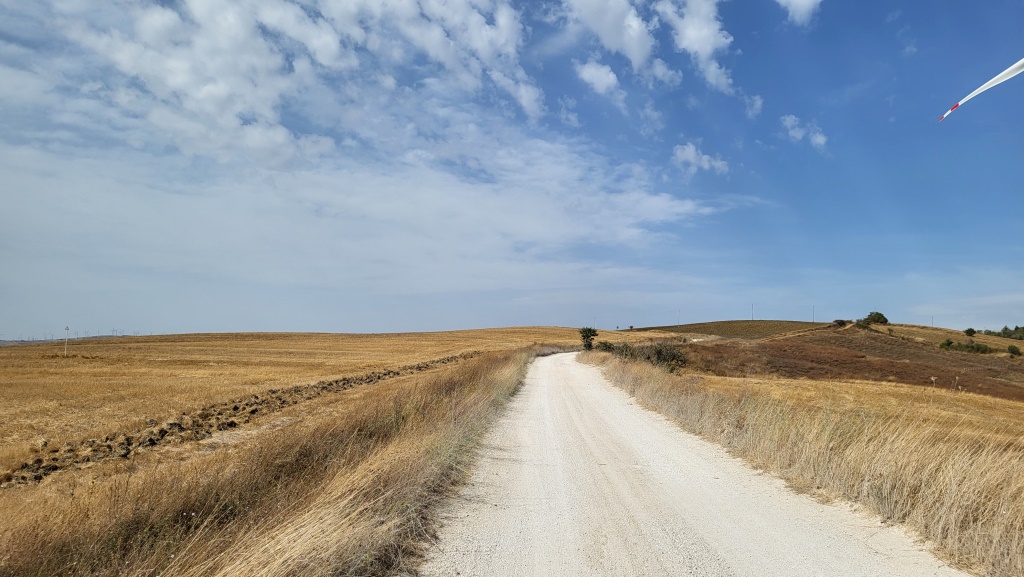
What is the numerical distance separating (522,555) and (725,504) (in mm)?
3263

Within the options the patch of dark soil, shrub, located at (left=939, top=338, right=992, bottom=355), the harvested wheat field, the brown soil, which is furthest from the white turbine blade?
shrub, located at (left=939, top=338, right=992, bottom=355)

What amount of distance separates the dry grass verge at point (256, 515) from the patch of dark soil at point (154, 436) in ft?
28.4

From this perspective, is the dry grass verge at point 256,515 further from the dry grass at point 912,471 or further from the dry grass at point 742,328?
the dry grass at point 742,328

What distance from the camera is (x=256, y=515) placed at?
5695mm

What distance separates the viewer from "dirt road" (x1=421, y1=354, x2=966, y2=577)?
17.3 feet

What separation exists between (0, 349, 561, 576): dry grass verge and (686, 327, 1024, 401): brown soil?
127 ft

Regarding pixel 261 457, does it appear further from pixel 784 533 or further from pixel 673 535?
pixel 784 533

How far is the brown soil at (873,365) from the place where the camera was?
138 ft

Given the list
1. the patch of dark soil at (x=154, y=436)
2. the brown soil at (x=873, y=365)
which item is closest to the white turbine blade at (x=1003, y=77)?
the patch of dark soil at (x=154, y=436)

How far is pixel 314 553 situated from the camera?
472cm

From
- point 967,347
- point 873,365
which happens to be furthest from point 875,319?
point 873,365

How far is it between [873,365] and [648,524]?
51.3 meters

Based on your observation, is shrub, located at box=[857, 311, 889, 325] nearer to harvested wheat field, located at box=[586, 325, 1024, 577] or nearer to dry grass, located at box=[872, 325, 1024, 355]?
dry grass, located at box=[872, 325, 1024, 355]

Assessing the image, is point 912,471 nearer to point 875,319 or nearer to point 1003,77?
point 1003,77
